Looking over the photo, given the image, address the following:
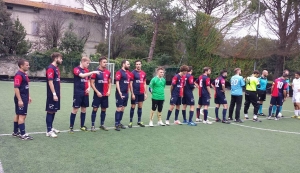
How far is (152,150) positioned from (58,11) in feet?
101

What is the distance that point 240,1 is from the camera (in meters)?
30.9

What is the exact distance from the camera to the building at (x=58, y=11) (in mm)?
34125

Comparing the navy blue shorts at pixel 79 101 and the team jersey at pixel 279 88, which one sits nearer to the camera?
the navy blue shorts at pixel 79 101

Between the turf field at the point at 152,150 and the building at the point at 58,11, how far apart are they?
28.1m

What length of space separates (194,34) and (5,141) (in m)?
25.2

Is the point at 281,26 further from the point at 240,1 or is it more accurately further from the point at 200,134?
the point at 200,134

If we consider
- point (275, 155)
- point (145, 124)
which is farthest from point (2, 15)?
point (275, 155)

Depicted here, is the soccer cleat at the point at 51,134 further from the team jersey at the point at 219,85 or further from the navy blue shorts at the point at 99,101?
the team jersey at the point at 219,85

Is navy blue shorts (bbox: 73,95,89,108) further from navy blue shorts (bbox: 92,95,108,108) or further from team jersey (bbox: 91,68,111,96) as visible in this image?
team jersey (bbox: 91,68,111,96)

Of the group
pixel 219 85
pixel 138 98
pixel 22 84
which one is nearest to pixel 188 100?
pixel 219 85

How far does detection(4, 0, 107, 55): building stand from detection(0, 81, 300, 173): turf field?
2805 cm

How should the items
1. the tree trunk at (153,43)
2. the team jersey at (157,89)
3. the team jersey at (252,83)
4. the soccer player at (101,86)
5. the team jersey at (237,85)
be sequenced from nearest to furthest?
1. the soccer player at (101,86)
2. the team jersey at (157,89)
3. the team jersey at (237,85)
4. the team jersey at (252,83)
5. the tree trunk at (153,43)

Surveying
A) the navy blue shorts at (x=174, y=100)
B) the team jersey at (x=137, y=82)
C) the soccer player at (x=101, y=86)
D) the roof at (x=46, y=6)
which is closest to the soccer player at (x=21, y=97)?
the soccer player at (x=101, y=86)

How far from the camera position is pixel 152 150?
5.87m
